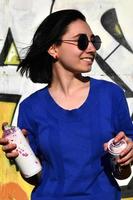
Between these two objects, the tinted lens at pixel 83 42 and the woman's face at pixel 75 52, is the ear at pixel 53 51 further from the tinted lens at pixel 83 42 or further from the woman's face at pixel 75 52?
the tinted lens at pixel 83 42

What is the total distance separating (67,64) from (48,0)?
2242 millimetres

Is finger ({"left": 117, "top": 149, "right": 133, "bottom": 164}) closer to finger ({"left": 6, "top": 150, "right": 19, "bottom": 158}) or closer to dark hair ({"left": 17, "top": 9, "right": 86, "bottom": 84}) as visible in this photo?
finger ({"left": 6, "top": 150, "right": 19, "bottom": 158})

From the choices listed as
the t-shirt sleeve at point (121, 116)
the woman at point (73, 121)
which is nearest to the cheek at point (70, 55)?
the woman at point (73, 121)

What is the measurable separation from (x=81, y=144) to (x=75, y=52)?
0.41 metres

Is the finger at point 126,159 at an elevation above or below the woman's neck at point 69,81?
below

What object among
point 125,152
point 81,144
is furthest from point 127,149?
point 81,144

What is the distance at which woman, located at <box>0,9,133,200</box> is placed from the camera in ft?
8.05

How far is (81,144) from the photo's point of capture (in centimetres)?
247

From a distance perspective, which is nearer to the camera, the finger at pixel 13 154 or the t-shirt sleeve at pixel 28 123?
the finger at pixel 13 154

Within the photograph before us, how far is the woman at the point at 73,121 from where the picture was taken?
2.46m

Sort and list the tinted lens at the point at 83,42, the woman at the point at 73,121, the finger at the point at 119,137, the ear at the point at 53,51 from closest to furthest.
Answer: the finger at the point at 119,137, the woman at the point at 73,121, the tinted lens at the point at 83,42, the ear at the point at 53,51

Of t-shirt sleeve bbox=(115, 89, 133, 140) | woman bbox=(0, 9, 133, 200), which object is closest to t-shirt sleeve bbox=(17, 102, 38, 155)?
woman bbox=(0, 9, 133, 200)

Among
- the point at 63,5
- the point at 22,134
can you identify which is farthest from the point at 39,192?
the point at 63,5

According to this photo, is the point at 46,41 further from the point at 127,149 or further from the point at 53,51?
the point at 127,149
